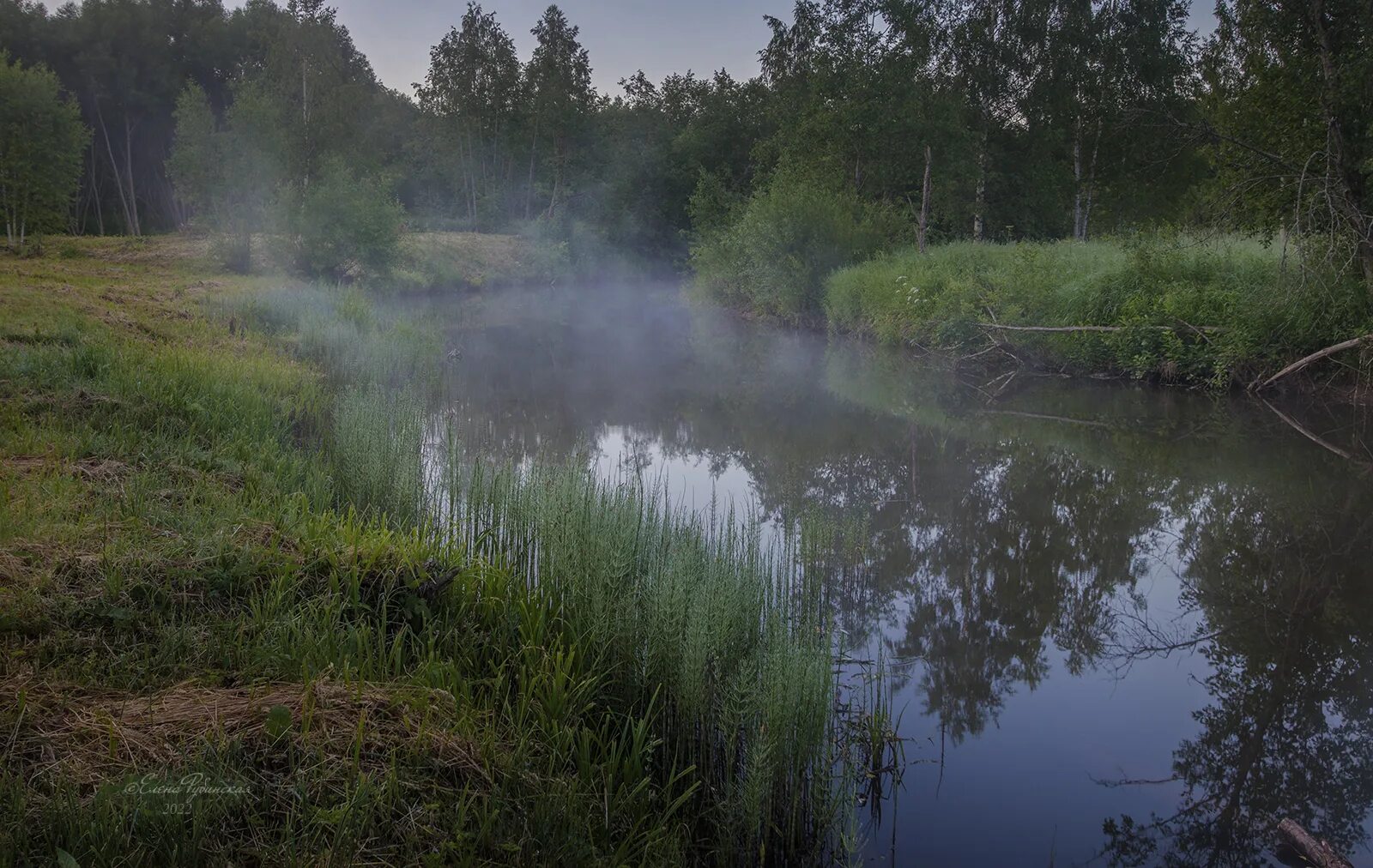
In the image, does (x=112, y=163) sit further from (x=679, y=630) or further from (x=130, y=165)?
(x=679, y=630)

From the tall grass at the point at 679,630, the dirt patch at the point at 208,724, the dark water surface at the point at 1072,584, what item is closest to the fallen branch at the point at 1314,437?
the dark water surface at the point at 1072,584

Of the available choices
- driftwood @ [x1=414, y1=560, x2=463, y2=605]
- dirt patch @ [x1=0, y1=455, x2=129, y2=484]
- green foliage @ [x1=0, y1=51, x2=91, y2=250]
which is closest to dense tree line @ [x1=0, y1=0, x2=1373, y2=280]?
green foliage @ [x1=0, y1=51, x2=91, y2=250]

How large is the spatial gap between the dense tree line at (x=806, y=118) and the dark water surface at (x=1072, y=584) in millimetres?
4309

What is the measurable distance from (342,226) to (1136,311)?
2342cm

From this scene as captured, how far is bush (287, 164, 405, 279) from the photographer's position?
28234 millimetres

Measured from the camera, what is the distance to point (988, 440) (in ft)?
39.1

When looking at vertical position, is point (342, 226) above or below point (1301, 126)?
below

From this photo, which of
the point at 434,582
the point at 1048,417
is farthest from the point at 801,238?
the point at 434,582

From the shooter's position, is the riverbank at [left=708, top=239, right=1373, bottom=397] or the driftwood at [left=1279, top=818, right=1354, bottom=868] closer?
the driftwood at [left=1279, top=818, right=1354, bottom=868]

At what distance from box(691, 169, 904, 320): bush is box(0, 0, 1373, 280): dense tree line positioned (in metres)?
0.98

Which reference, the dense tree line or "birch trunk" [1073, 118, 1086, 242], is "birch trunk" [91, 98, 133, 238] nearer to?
the dense tree line

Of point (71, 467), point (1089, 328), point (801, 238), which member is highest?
point (801, 238)

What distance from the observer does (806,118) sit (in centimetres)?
2944

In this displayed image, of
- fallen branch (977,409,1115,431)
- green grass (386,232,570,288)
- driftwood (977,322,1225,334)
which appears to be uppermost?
green grass (386,232,570,288)
